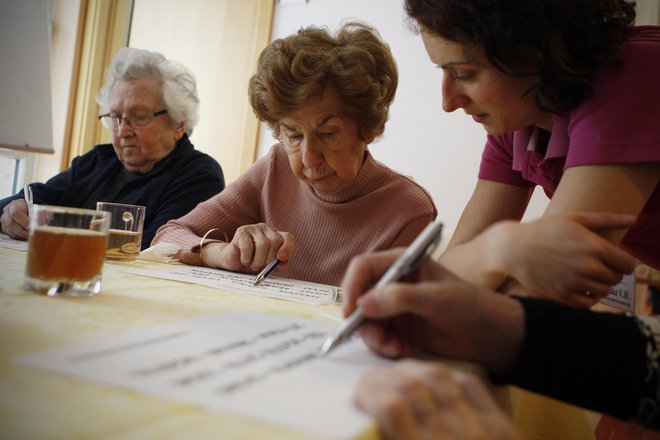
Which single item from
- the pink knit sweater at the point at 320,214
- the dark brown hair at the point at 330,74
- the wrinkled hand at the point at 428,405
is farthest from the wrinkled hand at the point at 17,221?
the wrinkled hand at the point at 428,405

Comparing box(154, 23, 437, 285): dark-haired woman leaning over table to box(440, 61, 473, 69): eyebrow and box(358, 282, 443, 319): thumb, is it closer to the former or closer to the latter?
box(440, 61, 473, 69): eyebrow

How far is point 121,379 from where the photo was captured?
383 mm

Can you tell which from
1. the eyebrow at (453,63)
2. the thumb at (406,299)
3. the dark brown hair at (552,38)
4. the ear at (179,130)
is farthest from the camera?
the ear at (179,130)

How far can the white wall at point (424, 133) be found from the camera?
3.02 meters

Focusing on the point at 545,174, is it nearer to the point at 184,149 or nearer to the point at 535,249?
the point at 535,249

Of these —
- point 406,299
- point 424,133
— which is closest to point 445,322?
point 406,299

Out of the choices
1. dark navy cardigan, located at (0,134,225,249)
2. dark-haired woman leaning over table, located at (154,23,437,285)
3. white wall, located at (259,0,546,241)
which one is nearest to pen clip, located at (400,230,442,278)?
dark-haired woman leaning over table, located at (154,23,437,285)

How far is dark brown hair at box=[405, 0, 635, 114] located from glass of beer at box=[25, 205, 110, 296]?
738 mm

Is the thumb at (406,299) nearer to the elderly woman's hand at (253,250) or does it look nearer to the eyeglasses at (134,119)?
the elderly woman's hand at (253,250)

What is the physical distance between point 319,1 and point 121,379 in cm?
342

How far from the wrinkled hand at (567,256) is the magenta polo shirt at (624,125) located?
16 centimetres

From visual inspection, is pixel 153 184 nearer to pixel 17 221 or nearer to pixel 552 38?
pixel 17 221

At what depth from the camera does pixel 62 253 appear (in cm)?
70

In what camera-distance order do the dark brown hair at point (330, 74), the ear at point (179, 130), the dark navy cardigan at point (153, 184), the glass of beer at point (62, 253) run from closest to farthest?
the glass of beer at point (62, 253) < the dark brown hair at point (330, 74) < the dark navy cardigan at point (153, 184) < the ear at point (179, 130)
